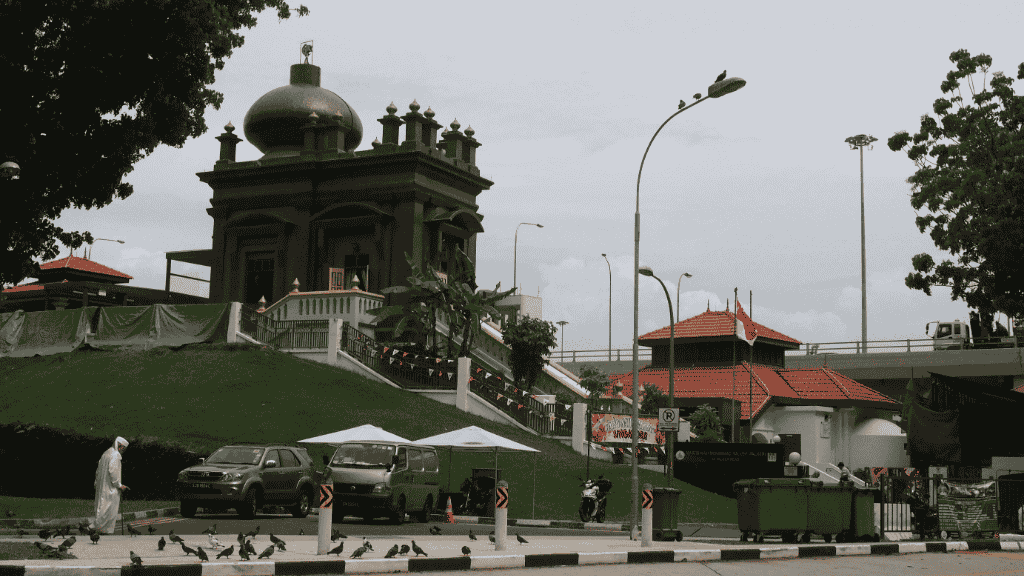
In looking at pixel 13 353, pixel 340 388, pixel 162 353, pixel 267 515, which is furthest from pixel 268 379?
pixel 13 353

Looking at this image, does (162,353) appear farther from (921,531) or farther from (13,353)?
(921,531)

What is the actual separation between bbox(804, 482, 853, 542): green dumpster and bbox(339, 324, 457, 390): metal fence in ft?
55.6

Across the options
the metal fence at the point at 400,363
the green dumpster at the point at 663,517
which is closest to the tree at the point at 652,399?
the metal fence at the point at 400,363

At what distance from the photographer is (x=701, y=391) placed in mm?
49344

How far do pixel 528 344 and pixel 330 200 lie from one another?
10677 millimetres

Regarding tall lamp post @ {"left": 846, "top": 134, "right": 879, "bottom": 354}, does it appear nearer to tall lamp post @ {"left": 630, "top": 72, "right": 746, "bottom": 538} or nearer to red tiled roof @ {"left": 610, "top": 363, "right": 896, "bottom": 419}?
red tiled roof @ {"left": 610, "top": 363, "right": 896, "bottom": 419}

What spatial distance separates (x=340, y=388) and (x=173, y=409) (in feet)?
16.8

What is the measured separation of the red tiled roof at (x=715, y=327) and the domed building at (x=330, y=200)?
14644mm

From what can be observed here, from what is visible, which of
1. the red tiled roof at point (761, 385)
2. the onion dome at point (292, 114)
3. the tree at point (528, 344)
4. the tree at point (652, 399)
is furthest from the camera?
the red tiled roof at point (761, 385)

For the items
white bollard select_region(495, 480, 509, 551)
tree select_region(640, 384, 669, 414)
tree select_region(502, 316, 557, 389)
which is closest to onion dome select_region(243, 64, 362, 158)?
tree select_region(502, 316, 557, 389)

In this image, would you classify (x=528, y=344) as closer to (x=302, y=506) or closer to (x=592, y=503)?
(x=592, y=503)

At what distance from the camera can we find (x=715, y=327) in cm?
5266

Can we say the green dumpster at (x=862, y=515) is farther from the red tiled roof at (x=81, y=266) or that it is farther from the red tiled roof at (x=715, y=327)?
the red tiled roof at (x=81, y=266)

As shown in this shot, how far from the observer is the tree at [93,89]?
20125 millimetres
